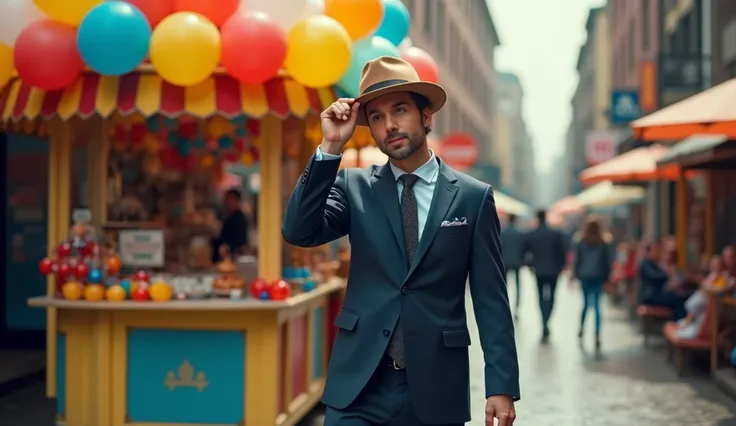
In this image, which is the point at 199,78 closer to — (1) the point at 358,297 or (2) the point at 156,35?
(2) the point at 156,35

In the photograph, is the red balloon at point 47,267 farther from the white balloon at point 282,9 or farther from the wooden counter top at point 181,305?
the white balloon at point 282,9

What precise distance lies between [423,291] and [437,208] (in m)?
0.29

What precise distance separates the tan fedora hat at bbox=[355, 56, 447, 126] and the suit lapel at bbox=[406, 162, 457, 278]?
11.6 inches

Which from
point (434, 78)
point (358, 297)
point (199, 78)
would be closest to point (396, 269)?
point (358, 297)

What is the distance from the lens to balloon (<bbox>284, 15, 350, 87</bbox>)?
22.2 feet

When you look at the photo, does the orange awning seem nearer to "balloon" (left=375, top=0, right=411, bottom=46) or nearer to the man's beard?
"balloon" (left=375, top=0, right=411, bottom=46)

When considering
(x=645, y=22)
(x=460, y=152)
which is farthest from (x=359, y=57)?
(x=645, y=22)

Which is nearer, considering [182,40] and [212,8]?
[182,40]

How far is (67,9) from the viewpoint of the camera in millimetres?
6902

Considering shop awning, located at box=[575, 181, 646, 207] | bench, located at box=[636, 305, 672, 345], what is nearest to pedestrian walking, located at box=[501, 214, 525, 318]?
bench, located at box=[636, 305, 672, 345]

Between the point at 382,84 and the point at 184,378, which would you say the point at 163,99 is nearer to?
the point at 184,378

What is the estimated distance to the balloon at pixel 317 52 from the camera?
22.2 ft

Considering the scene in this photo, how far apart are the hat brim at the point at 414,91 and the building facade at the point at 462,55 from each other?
2238 cm

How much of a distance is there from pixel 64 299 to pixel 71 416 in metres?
0.91
